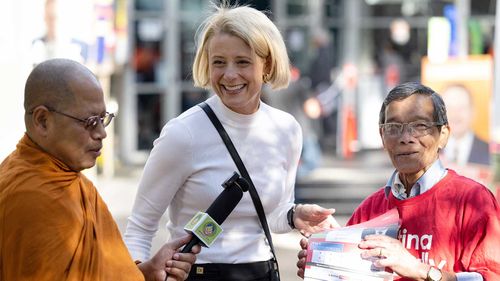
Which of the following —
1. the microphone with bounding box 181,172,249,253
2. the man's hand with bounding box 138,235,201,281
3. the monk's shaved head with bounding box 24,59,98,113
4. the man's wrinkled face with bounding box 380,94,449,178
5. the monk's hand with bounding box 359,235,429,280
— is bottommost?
the man's hand with bounding box 138,235,201,281

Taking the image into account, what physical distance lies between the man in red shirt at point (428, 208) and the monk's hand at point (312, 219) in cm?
39

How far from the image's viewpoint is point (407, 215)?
127 inches

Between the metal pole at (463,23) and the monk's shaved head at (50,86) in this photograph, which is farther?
the metal pole at (463,23)

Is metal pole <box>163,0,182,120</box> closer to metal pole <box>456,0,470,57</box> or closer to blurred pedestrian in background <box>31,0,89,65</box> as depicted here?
metal pole <box>456,0,470,57</box>

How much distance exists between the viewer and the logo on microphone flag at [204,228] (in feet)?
10.8

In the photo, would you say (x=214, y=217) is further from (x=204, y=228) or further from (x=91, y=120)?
(x=91, y=120)

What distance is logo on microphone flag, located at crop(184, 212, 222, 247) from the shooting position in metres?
3.30

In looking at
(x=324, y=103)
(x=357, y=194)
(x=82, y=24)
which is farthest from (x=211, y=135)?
(x=324, y=103)

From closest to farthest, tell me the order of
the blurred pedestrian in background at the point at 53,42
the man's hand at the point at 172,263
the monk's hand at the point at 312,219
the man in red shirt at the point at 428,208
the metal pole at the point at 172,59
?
the man in red shirt at the point at 428,208, the man's hand at the point at 172,263, the monk's hand at the point at 312,219, the blurred pedestrian in background at the point at 53,42, the metal pole at the point at 172,59

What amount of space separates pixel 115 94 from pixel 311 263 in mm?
13707

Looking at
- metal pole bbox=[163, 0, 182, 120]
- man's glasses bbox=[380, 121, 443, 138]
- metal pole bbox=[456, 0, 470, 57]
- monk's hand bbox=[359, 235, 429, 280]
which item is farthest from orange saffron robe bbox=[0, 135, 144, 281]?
metal pole bbox=[163, 0, 182, 120]

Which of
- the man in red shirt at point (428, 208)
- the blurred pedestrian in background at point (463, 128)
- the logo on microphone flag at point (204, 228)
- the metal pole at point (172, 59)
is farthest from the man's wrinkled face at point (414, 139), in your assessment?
the metal pole at point (172, 59)

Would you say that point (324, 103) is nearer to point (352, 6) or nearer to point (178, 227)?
point (352, 6)

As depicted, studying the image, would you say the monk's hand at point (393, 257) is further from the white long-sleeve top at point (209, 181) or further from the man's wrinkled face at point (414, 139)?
the white long-sleeve top at point (209, 181)
